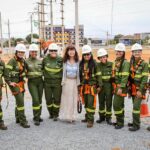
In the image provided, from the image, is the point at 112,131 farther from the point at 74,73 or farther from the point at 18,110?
the point at 18,110

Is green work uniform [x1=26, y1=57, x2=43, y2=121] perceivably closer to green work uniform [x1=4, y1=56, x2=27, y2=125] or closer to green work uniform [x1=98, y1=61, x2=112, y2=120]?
green work uniform [x1=4, y1=56, x2=27, y2=125]

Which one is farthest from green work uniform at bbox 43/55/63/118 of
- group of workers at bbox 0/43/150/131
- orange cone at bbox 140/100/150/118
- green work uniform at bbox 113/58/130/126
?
orange cone at bbox 140/100/150/118

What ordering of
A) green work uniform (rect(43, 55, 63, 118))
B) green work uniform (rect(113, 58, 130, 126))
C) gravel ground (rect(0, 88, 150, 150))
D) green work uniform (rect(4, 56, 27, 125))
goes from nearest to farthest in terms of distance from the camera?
gravel ground (rect(0, 88, 150, 150)) → green work uniform (rect(113, 58, 130, 126)) → green work uniform (rect(4, 56, 27, 125)) → green work uniform (rect(43, 55, 63, 118))

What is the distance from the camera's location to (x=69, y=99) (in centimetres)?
771

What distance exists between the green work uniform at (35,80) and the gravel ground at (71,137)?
0.48m

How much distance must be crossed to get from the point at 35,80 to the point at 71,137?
1822 millimetres

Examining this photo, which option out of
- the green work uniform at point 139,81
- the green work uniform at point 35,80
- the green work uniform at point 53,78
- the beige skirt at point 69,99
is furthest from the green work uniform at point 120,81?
the green work uniform at point 35,80

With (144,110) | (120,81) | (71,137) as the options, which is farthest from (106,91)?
(71,137)

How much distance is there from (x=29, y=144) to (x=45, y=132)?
2.84ft

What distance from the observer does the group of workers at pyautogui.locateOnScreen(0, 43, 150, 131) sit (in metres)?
6.78

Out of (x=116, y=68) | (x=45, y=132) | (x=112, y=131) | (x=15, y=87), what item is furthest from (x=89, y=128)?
(x=15, y=87)

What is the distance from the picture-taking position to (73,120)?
7777 millimetres

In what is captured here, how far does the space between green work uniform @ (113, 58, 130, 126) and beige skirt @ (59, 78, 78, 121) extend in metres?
1.14

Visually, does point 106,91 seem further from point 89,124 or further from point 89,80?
point 89,124
